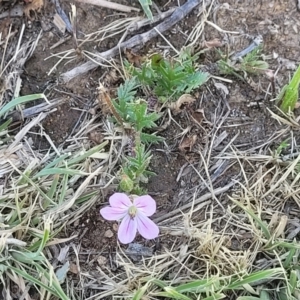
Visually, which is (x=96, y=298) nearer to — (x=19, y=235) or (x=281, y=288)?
(x=19, y=235)

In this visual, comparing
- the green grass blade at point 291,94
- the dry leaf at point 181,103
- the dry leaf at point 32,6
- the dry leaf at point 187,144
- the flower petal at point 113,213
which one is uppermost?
the dry leaf at point 32,6

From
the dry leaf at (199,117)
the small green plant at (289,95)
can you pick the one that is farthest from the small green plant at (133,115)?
the small green plant at (289,95)

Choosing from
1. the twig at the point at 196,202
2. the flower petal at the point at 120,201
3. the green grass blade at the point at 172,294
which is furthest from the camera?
the twig at the point at 196,202

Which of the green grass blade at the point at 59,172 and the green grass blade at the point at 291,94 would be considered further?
the green grass blade at the point at 291,94

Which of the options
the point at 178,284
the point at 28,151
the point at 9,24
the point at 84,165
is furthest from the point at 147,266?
the point at 9,24

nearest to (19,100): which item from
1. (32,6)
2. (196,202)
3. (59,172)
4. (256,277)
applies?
(59,172)

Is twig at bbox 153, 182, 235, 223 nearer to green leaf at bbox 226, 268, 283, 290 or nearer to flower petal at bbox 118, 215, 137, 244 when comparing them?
flower petal at bbox 118, 215, 137, 244

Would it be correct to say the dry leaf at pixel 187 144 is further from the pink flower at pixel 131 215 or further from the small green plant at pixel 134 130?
the pink flower at pixel 131 215

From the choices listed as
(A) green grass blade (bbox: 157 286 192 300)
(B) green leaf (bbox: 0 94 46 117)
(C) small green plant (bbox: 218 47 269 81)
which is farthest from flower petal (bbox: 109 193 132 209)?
(C) small green plant (bbox: 218 47 269 81)
